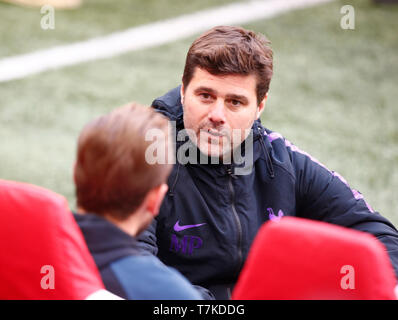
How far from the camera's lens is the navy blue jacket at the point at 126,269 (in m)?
1.55

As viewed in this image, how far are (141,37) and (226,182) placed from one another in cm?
501

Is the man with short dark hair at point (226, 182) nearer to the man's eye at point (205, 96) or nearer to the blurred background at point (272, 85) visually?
the man's eye at point (205, 96)

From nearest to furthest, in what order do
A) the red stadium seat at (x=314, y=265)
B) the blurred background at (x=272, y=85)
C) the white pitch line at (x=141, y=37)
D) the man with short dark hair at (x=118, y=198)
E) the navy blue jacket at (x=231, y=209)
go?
the red stadium seat at (x=314, y=265) < the man with short dark hair at (x=118, y=198) < the navy blue jacket at (x=231, y=209) < the blurred background at (x=272, y=85) < the white pitch line at (x=141, y=37)

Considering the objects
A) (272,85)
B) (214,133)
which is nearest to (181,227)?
(214,133)

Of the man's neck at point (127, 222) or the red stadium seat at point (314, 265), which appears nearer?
the red stadium seat at point (314, 265)

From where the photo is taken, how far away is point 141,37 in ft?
23.6

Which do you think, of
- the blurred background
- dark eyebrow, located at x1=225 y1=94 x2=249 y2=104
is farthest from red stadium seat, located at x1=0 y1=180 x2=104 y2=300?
the blurred background

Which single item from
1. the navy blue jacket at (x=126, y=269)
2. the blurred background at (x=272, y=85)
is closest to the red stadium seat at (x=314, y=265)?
the navy blue jacket at (x=126, y=269)

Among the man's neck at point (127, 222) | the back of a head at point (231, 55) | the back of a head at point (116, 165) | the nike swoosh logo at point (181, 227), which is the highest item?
the back of a head at point (231, 55)

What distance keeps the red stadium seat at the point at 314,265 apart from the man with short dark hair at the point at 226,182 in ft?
2.74

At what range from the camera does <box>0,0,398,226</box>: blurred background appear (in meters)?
5.02

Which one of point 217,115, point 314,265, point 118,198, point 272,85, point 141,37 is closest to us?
point 314,265

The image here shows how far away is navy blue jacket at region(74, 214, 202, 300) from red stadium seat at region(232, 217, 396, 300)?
0.17 m

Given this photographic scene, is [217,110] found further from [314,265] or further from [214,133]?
[314,265]
